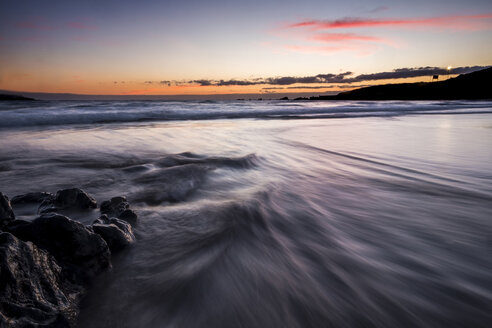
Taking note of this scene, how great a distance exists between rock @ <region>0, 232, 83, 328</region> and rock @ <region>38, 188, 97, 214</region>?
1.09 meters

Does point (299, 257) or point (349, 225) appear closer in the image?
point (299, 257)

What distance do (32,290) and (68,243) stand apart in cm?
34

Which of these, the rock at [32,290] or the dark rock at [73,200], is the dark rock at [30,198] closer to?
the dark rock at [73,200]

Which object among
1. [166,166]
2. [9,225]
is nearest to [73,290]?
[9,225]

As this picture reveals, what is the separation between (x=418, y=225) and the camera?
206cm

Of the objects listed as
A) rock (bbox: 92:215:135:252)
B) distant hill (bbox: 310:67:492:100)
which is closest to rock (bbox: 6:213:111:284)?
rock (bbox: 92:215:135:252)

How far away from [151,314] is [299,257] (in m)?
0.90

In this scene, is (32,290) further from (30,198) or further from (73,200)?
(30,198)

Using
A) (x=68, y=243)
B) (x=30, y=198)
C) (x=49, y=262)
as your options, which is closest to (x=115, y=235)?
(x=68, y=243)

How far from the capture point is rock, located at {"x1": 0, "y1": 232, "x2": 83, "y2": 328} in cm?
95

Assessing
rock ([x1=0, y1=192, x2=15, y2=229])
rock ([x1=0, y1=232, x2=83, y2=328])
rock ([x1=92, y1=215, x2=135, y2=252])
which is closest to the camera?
rock ([x1=0, y1=232, x2=83, y2=328])

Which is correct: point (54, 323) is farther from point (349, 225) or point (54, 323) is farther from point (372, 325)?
point (349, 225)

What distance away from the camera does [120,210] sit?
2.15 m

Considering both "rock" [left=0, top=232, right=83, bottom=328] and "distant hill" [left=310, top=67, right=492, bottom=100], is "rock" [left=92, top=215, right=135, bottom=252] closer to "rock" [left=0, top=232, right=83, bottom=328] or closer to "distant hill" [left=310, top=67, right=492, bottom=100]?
"rock" [left=0, top=232, right=83, bottom=328]
